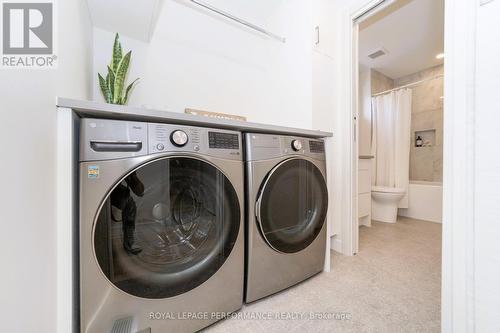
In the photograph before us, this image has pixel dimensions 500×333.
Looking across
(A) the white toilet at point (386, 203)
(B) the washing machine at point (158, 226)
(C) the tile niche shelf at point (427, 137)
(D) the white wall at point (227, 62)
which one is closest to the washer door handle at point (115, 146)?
(B) the washing machine at point (158, 226)

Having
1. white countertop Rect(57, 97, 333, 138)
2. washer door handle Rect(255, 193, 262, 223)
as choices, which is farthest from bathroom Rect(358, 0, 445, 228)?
white countertop Rect(57, 97, 333, 138)

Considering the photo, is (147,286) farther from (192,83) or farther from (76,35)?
(192,83)

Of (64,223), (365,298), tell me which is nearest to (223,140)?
(64,223)

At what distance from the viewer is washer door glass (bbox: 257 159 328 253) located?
95cm

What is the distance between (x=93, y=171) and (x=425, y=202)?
336 centimetres

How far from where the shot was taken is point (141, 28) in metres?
1.22

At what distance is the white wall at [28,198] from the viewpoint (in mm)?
396

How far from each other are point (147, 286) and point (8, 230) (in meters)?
0.43

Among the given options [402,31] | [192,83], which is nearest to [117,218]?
[192,83]

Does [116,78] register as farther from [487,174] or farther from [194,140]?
[487,174]

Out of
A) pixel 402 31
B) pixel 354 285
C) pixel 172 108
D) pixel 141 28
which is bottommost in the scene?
pixel 354 285

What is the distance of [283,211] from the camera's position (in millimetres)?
1019

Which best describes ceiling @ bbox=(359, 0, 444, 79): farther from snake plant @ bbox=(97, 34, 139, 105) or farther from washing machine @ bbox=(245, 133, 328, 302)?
snake plant @ bbox=(97, 34, 139, 105)

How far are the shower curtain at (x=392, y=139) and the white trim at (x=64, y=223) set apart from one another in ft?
10.4
